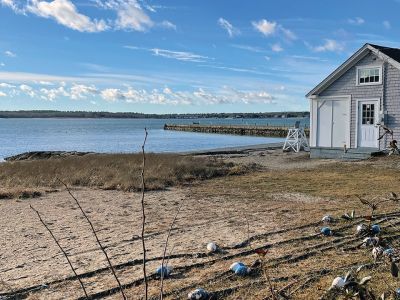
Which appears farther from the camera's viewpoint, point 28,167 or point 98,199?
point 28,167

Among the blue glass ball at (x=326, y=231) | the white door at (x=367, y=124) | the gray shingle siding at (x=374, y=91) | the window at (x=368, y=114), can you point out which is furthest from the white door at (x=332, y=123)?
the blue glass ball at (x=326, y=231)

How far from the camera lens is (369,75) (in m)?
20.4

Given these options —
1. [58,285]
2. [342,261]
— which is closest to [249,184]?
[342,261]

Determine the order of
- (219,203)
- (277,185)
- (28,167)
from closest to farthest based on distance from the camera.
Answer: (219,203) → (277,185) → (28,167)

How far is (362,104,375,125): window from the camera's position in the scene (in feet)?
66.5

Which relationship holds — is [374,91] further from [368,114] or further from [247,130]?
[247,130]

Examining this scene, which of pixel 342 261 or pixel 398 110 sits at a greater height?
pixel 398 110

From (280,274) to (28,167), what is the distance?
13.9 m

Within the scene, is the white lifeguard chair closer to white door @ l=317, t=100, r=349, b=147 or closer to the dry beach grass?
white door @ l=317, t=100, r=349, b=147

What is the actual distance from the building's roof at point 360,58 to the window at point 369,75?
1.65 feet

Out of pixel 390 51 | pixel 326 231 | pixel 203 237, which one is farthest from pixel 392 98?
pixel 203 237

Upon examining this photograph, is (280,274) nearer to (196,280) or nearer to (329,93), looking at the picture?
(196,280)

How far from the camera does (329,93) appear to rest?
21.8m

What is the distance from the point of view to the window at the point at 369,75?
2004 cm
